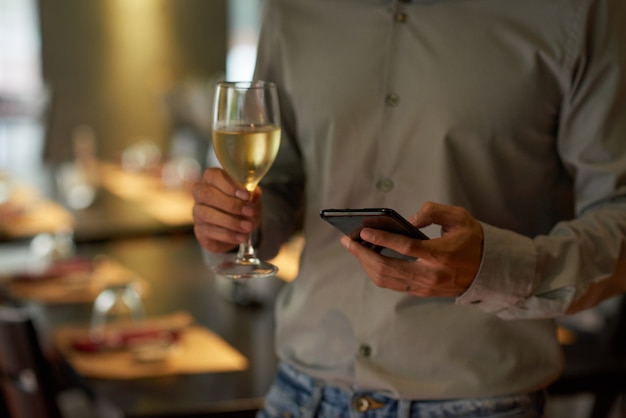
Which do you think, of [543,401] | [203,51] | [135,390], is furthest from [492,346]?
[203,51]

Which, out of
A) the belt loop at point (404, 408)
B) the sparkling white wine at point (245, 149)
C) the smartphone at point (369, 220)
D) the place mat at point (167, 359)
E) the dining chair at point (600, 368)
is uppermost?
the sparkling white wine at point (245, 149)

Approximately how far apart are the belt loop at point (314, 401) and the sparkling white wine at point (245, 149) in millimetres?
380

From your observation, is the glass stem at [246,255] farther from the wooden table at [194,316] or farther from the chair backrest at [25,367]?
the chair backrest at [25,367]

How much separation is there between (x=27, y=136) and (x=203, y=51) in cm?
314

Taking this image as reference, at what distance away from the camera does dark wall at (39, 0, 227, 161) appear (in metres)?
7.77

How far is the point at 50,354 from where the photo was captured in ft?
8.14

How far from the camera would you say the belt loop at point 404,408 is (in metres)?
1.26

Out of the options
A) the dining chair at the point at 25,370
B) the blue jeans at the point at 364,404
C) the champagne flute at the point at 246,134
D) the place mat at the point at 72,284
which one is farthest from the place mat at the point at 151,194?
the champagne flute at the point at 246,134

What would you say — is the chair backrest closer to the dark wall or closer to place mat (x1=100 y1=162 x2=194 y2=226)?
place mat (x1=100 y1=162 x2=194 y2=226)

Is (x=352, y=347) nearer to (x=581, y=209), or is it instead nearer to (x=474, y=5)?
(x=581, y=209)

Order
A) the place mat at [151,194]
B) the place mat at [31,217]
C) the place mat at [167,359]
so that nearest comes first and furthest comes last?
the place mat at [167,359], the place mat at [31,217], the place mat at [151,194]

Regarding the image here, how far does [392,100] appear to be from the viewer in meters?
1.31

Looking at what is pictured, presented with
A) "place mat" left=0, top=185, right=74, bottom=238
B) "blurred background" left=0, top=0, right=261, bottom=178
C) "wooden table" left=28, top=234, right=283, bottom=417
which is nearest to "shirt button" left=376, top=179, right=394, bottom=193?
"wooden table" left=28, top=234, right=283, bottom=417

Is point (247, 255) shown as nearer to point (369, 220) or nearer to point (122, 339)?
point (369, 220)
